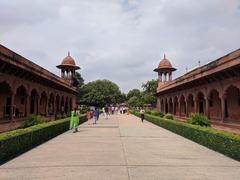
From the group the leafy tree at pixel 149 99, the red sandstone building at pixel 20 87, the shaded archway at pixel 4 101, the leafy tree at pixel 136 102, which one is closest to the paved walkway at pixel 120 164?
the red sandstone building at pixel 20 87

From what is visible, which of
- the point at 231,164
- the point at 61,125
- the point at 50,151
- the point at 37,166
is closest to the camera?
the point at 37,166

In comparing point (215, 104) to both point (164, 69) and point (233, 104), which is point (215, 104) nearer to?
point (233, 104)

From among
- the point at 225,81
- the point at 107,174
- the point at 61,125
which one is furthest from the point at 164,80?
the point at 107,174

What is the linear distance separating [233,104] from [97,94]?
50.5 meters

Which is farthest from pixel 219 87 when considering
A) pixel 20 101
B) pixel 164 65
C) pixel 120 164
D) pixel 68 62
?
pixel 68 62

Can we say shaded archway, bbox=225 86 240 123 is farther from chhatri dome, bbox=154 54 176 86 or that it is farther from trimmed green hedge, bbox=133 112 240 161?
chhatri dome, bbox=154 54 176 86

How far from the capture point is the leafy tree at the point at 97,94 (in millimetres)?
68875

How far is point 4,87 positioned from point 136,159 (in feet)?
48.2

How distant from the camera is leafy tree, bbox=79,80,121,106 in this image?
226 ft

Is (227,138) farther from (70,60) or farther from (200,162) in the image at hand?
(70,60)

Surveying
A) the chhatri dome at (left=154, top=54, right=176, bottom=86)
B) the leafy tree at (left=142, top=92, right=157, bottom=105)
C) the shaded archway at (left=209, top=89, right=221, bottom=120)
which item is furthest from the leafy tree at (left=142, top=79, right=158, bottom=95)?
the shaded archway at (left=209, top=89, right=221, bottom=120)

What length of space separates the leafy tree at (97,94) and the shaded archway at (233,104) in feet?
162

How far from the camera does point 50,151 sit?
31.9ft

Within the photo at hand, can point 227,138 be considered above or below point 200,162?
above
